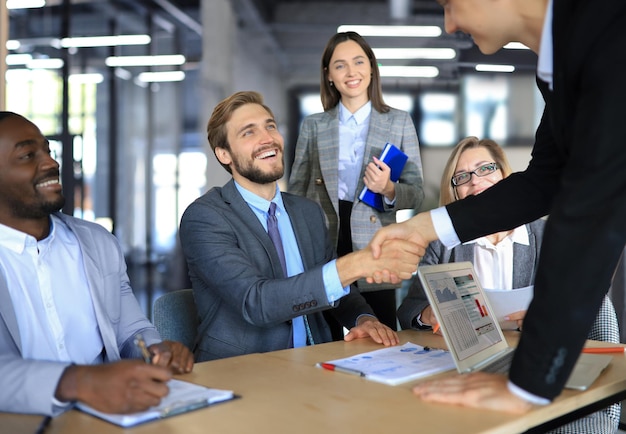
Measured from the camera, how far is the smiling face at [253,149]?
279cm

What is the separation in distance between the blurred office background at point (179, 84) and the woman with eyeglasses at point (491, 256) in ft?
3.80

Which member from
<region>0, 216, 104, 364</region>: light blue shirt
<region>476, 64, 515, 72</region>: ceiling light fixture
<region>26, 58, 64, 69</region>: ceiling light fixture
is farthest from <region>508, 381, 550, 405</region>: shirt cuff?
<region>26, 58, 64, 69</region>: ceiling light fixture

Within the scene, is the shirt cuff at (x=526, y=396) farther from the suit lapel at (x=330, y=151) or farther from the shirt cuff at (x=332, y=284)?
the suit lapel at (x=330, y=151)

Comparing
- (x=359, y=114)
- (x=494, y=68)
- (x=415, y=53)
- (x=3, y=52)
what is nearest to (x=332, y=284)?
(x=359, y=114)

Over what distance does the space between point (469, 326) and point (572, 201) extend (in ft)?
2.30

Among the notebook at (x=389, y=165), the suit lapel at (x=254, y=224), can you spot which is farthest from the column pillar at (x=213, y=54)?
the suit lapel at (x=254, y=224)

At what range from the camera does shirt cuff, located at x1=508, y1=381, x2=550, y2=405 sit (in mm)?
1410

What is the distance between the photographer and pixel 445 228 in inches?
82.7

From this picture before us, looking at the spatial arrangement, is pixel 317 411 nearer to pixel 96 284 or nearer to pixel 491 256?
pixel 96 284

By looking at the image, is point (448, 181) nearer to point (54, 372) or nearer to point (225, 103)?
point (225, 103)

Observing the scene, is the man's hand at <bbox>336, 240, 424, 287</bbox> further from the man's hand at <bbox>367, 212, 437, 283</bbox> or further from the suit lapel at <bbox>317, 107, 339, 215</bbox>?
the suit lapel at <bbox>317, 107, 339, 215</bbox>

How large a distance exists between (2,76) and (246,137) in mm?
1434

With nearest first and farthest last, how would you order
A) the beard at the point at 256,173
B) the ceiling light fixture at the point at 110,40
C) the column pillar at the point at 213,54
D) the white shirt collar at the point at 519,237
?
the beard at the point at 256,173, the white shirt collar at the point at 519,237, the ceiling light fixture at the point at 110,40, the column pillar at the point at 213,54

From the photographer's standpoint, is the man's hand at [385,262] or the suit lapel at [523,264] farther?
the suit lapel at [523,264]
